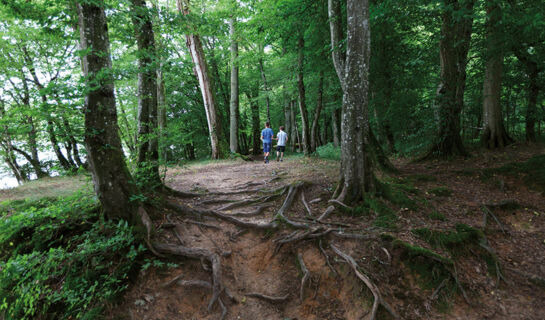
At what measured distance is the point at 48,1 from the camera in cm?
379

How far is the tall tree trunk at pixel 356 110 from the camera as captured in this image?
4.99m

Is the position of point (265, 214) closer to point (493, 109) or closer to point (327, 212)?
point (327, 212)

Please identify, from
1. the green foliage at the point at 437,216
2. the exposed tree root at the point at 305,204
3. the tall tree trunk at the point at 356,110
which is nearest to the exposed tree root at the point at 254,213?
the exposed tree root at the point at 305,204

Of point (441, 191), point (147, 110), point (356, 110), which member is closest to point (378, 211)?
point (441, 191)

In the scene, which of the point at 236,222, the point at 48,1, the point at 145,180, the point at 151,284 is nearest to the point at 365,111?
the point at 236,222

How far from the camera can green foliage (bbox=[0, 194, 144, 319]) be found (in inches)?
122

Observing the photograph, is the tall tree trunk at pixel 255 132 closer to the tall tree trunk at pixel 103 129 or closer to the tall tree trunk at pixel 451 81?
the tall tree trunk at pixel 451 81

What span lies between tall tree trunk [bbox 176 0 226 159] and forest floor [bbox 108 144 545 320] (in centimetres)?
900

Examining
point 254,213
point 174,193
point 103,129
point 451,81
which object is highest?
point 451,81

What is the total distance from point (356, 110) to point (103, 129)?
4.83 m

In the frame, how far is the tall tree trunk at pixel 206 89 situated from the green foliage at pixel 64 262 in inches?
400

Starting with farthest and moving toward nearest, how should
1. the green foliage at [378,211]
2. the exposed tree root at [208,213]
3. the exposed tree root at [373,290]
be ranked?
the exposed tree root at [208,213] < the green foliage at [378,211] < the exposed tree root at [373,290]

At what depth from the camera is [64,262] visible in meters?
3.57

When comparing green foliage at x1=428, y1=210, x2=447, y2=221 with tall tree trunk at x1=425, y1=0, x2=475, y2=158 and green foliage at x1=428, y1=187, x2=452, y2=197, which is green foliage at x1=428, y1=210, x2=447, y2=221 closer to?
green foliage at x1=428, y1=187, x2=452, y2=197
